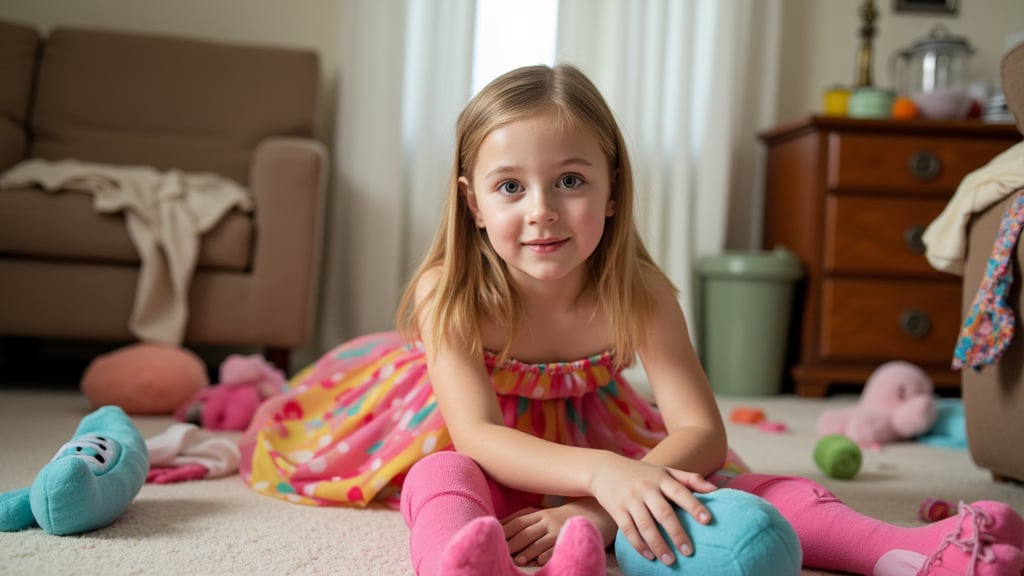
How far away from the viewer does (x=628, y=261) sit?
1052 millimetres

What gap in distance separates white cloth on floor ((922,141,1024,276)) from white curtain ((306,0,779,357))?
1.41m

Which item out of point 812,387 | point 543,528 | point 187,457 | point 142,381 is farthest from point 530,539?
point 812,387

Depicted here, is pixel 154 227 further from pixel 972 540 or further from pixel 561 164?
pixel 972 540

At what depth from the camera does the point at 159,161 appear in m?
2.52

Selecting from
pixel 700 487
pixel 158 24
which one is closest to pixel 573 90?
pixel 700 487

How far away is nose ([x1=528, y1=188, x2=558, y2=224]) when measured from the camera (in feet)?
3.05

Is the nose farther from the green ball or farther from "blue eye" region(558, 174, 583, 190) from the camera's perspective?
the green ball

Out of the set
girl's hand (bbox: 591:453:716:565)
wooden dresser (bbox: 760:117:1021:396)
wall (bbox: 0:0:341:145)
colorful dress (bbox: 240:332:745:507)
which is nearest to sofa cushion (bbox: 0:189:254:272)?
colorful dress (bbox: 240:332:745:507)

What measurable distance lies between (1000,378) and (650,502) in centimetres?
78

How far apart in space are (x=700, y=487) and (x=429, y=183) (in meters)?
2.19

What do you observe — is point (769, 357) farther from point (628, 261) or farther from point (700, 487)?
point (700, 487)

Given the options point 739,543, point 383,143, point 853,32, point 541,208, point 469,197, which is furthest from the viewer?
point 853,32

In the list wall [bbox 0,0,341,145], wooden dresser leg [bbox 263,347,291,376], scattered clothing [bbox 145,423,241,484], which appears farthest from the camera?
wall [bbox 0,0,341,145]

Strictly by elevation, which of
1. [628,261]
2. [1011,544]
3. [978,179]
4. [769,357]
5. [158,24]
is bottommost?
[769,357]
